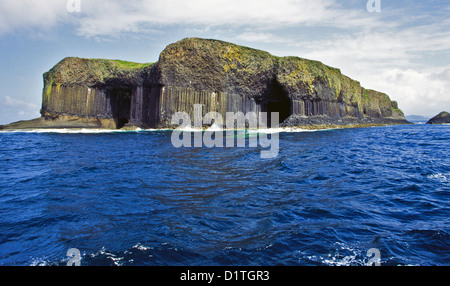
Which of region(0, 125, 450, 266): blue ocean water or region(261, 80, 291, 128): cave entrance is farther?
region(261, 80, 291, 128): cave entrance

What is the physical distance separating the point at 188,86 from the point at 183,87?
0.92 metres

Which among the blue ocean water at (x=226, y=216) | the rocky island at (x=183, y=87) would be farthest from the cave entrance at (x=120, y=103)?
the blue ocean water at (x=226, y=216)

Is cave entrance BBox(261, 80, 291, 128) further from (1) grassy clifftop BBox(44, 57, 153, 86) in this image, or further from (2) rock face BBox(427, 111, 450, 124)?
(2) rock face BBox(427, 111, 450, 124)

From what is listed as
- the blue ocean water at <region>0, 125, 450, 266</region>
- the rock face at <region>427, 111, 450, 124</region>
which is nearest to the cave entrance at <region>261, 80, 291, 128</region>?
the blue ocean water at <region>0, 125, 450, 266</region>

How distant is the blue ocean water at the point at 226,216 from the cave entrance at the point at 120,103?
41.7 meters

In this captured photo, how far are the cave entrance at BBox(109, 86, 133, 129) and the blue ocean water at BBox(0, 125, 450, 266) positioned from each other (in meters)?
41.7

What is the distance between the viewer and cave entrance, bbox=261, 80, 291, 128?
51.3 meters

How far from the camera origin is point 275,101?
53.0 meters

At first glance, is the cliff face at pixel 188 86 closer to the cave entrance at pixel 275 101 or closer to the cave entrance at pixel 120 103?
the cave entrance at pixel 120 103

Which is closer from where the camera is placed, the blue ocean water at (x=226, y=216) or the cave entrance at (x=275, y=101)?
the blue ocean water at (x=226, y=216)

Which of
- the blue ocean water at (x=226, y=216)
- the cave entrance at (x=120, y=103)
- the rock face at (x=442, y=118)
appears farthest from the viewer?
the rock face at (x=442, y=118)

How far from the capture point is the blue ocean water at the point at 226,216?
13.8 ft
